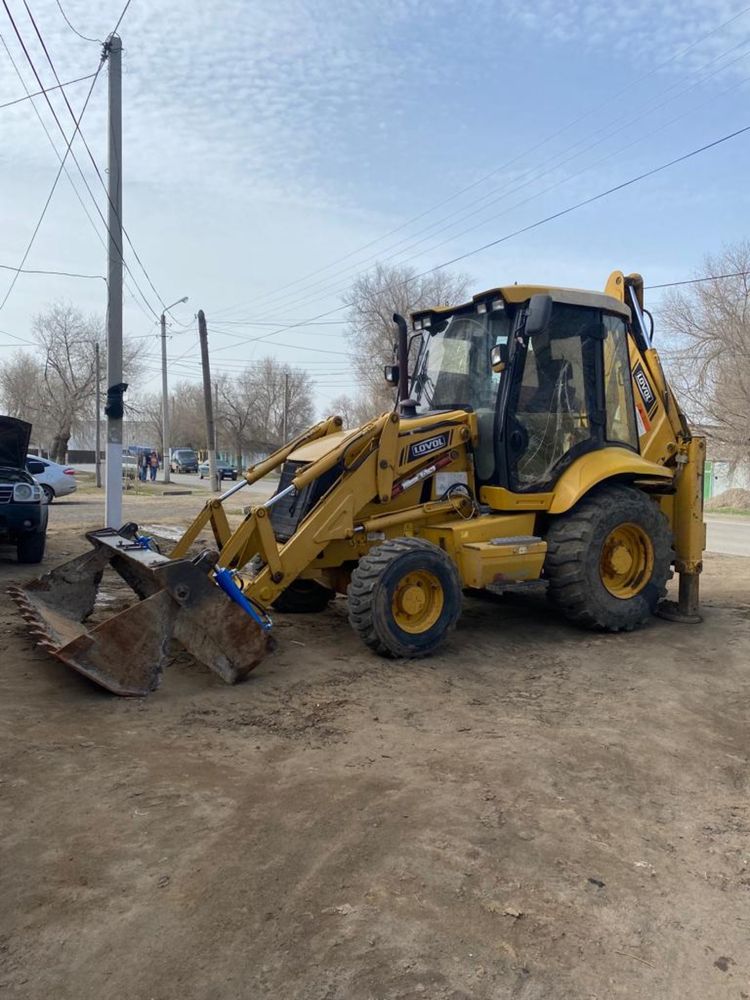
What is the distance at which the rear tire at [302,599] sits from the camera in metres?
7.32

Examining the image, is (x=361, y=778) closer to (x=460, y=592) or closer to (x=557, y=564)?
(x=460, y=592)

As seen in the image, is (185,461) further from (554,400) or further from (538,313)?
(538,313)

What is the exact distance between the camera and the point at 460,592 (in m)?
6.06

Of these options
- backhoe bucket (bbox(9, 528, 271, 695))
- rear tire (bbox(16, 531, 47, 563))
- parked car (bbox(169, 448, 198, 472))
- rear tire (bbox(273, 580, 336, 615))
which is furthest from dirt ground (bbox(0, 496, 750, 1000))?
parked car (bbox(169, 448, 198, 472))

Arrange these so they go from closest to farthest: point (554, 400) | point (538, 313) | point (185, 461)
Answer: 1. point (538, 313)
2. point (554, 400)
3. point (185, 461)

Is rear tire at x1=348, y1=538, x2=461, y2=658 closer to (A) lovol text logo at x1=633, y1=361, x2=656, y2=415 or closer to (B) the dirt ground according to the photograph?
(B) the dirt ground

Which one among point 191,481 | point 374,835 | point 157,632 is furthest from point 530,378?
point 191,481

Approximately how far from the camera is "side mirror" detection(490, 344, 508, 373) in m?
6.57

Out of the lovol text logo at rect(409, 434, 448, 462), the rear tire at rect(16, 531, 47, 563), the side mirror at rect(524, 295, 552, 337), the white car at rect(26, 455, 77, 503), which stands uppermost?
the side mirror at rect(524, 295, 552, 337)

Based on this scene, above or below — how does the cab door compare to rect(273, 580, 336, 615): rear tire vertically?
above

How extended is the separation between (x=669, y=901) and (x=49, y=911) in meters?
2.19

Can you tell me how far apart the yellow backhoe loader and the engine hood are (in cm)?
551

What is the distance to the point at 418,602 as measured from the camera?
19.6ft

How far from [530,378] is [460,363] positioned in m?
0.71
